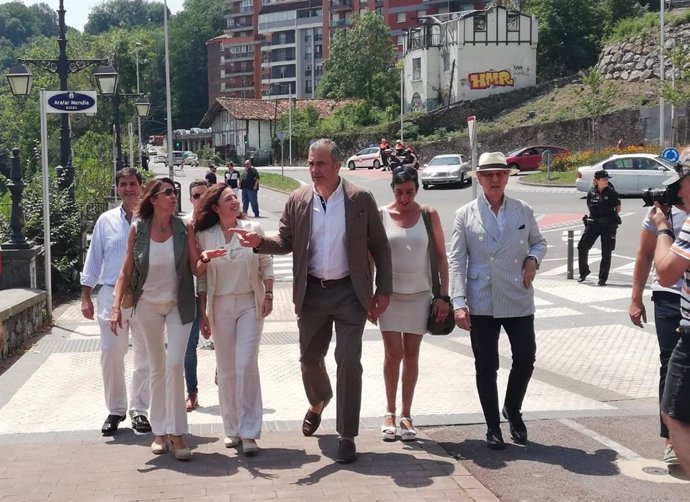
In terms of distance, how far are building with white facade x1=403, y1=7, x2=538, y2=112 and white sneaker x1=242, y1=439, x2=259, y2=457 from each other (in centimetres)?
6390

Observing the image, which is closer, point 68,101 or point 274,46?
point 68,101

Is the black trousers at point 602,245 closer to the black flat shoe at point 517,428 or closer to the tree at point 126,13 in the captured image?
the black flat shoe at point 517,428

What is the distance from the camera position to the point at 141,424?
702cm

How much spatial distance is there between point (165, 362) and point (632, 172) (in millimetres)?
27837

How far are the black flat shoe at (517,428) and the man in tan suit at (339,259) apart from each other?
110cm

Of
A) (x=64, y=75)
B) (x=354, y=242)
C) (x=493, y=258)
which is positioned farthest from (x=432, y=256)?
(x=64, y=75)

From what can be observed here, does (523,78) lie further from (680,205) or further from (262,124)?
(680,205)

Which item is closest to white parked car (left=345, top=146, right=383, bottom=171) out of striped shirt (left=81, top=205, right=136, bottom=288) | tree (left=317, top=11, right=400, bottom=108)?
tree (left=317, top=11, right=400, bottom=108)

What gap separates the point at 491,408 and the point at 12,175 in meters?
8.93

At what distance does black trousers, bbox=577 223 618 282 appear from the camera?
602 inches

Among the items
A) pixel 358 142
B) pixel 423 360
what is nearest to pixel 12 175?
pixel 423 360

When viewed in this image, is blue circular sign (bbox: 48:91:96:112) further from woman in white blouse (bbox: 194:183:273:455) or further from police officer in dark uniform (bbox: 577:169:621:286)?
police officer in dark uniform (bbox: 577:169:621:286)

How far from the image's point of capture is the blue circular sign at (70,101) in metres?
13.1

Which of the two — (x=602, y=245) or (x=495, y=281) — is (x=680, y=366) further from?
(x=602, y=245)
